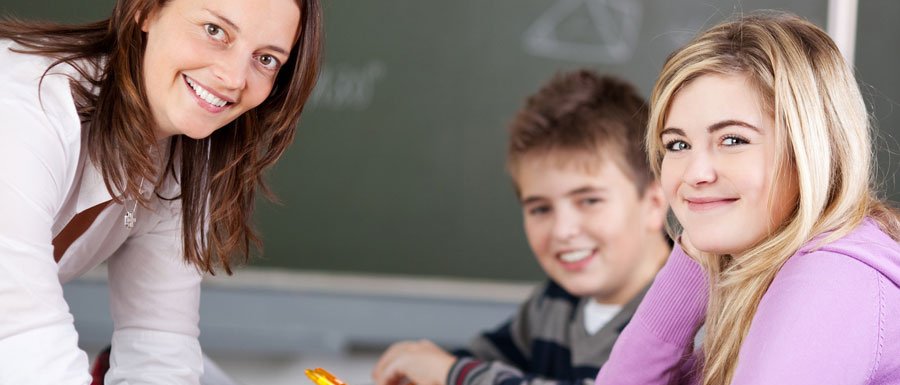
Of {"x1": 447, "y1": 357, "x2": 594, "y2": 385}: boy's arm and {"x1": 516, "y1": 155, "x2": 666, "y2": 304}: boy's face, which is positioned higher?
{"x1": 516, "y1": 155, "x2": 666, "y2": 304}: boy's face

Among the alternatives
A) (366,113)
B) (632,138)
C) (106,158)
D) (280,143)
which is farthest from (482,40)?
(106,158)

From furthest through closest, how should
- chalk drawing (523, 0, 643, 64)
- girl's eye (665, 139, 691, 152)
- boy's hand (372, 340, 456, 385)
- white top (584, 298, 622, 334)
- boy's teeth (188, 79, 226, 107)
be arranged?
chalk drawing (523, 0, 643, 64) → white top (584, 298, 622, 334) → boy's hand (372, 340, 456, 385) → boy's teeth (188, 79, 226, 107) → girl's eye (665, 139, 691, 152)

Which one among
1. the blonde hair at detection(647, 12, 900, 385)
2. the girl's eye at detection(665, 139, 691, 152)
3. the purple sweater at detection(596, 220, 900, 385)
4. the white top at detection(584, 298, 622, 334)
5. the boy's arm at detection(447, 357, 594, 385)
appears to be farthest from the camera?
the white top at detection(584, 298, 622, 334)

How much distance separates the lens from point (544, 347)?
1.71 metres

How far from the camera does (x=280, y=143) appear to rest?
4.45 ft

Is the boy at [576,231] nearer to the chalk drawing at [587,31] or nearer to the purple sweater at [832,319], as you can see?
the purple sweater at [832,319]

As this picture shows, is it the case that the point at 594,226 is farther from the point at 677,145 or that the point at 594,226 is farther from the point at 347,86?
the point at 347,86

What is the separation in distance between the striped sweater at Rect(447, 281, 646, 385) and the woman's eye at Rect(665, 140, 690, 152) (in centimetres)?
47

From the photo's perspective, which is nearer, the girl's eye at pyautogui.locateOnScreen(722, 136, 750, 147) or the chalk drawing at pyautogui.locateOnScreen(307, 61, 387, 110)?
the girl's eye at pyautogui.locateOnScreen(722, 136, 750, 147)

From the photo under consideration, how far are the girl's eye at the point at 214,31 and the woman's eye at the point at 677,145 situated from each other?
55 cm

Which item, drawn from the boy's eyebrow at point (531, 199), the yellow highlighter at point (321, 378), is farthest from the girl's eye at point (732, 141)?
the boy's eyebrow at point (531, 199)

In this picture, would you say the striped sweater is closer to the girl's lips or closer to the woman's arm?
the girl's lips

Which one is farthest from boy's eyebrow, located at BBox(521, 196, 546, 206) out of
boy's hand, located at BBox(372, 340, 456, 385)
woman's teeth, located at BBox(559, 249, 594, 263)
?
boy's hand, located at BBox(372, 340, 456, 385)

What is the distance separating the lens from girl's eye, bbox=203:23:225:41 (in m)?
1.20
